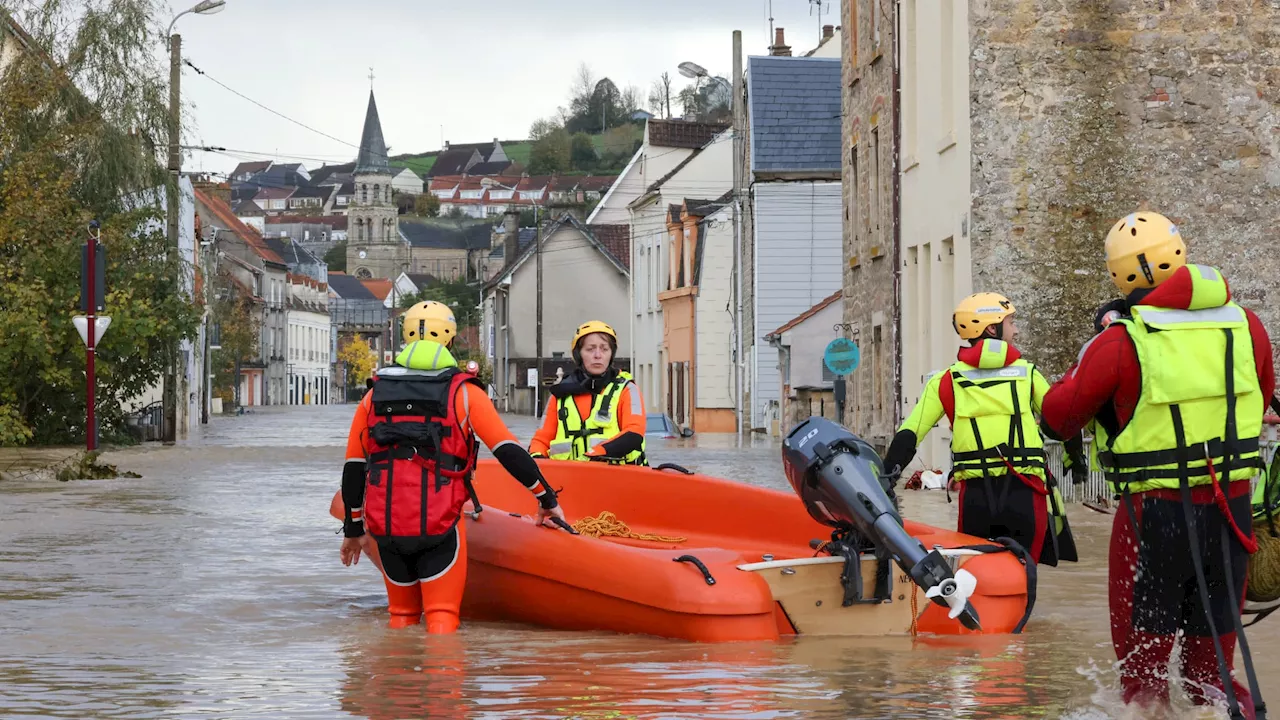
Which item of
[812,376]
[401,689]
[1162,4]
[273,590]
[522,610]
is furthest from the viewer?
[812,376]

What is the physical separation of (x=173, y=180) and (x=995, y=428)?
28.5m

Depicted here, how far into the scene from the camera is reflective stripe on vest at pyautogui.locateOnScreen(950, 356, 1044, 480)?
8984 millimetres

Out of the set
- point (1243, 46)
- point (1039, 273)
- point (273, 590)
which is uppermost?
point (1243, 46)

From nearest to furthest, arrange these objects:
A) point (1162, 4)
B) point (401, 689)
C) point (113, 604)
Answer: point (401, 689)
point (113, 604)
point (1162, 4)

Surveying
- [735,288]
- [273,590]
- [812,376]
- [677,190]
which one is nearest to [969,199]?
[273,590]

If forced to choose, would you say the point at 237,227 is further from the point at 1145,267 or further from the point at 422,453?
the point at 1145,267

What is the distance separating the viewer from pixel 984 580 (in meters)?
8.81

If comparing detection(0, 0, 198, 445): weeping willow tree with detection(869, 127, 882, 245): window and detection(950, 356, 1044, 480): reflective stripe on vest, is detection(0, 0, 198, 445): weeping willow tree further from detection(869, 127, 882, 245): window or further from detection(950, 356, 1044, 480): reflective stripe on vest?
detection(950, 356, 1044, 480): reflective stripe on vest

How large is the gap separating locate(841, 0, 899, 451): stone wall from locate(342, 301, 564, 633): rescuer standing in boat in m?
16.7

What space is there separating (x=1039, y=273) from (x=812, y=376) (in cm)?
1966

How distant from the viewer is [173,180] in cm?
3544

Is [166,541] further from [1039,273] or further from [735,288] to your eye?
[735,288]

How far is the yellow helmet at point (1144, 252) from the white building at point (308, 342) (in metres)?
133

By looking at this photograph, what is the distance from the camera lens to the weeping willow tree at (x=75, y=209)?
31625 mm
